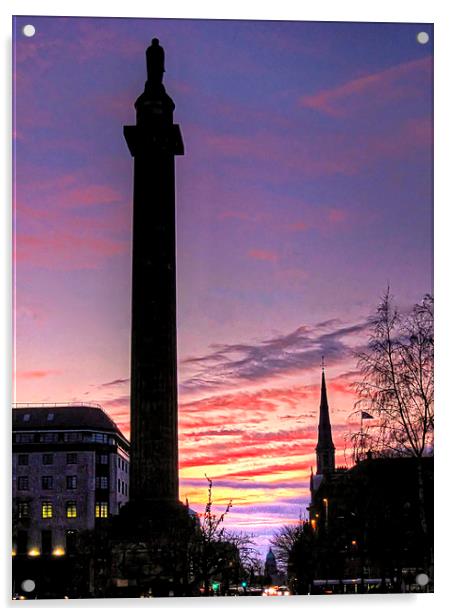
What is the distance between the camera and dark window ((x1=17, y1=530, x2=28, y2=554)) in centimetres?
1436

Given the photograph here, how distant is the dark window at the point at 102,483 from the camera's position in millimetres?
15867

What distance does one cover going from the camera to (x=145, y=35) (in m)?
15.1

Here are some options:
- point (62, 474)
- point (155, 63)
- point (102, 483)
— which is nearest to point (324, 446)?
point (102, 483)

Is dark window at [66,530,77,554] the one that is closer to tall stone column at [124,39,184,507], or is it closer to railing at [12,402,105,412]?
tall stone column at [124,39,184,507]

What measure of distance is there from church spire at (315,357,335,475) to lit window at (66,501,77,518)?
106 inches

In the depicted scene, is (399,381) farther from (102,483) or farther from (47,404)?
(47,404)

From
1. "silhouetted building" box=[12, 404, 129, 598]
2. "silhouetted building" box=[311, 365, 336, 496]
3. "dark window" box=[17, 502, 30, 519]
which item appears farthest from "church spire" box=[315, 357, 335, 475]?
"dark window" box=[17, 502, 30, 519]

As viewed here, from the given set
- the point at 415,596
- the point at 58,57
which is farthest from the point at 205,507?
the point at 58,57

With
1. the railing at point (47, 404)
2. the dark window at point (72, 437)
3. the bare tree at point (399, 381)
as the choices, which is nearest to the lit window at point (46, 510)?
the dark window at point (72, 437)

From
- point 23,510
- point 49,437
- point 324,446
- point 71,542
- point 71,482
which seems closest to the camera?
point 23,510

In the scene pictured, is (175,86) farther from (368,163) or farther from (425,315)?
(425,315)

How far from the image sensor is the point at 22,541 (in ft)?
47.3

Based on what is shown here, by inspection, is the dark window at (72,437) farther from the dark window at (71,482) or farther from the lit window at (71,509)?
the lit window at (71,509)
